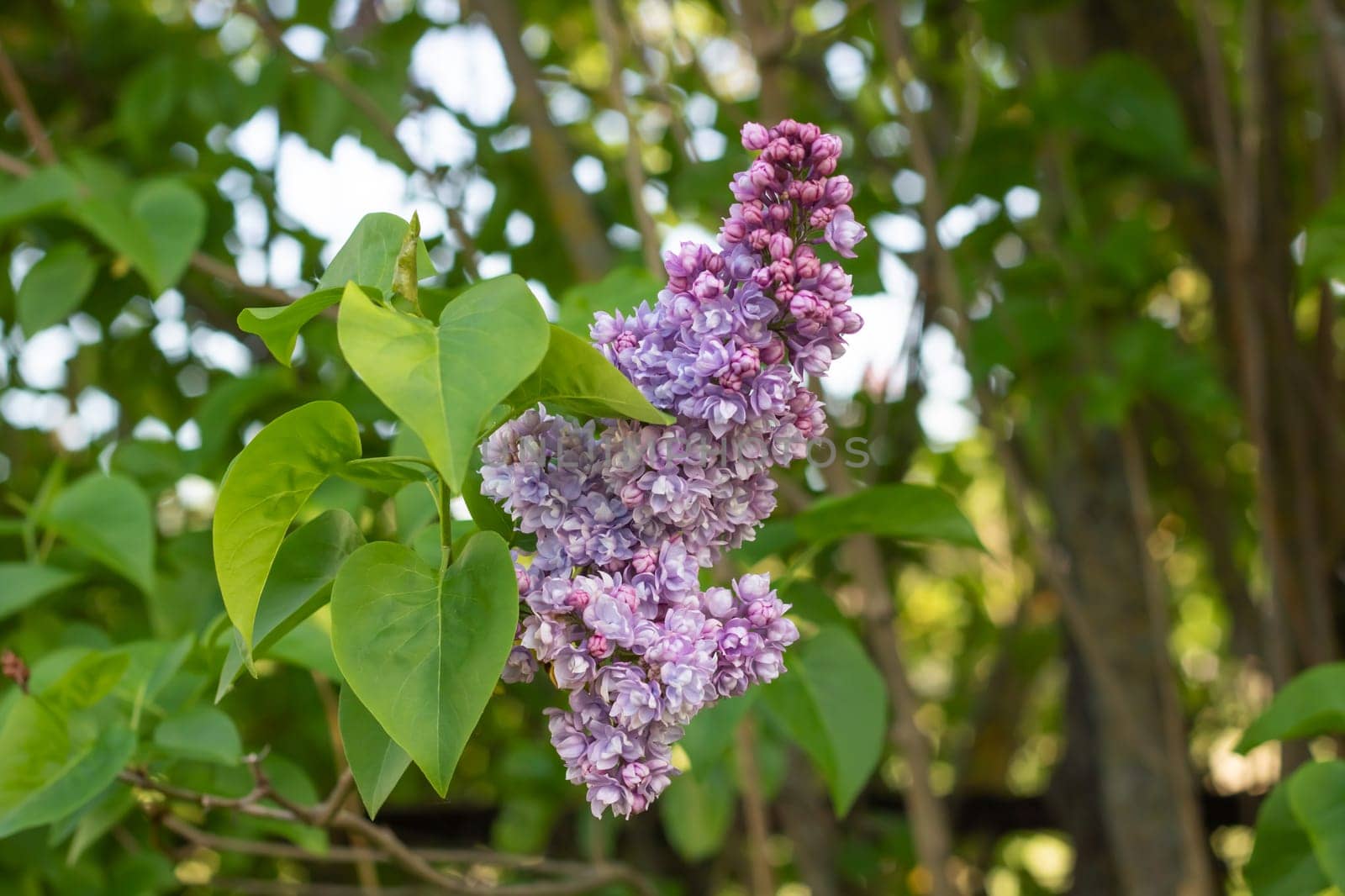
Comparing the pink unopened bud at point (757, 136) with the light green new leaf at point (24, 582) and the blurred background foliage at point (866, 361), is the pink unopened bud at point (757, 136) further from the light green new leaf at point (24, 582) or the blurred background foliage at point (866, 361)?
the light green new leaf at point (24, 582)

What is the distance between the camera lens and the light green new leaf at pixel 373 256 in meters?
0.47

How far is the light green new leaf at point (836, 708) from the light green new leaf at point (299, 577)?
0.31 m

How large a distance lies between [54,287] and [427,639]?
2.50ft

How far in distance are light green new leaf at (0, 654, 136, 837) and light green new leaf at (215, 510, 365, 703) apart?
0.77 ft

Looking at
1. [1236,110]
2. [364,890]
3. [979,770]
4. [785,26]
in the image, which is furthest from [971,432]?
[364,890]

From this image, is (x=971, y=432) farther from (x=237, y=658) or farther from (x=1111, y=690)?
Answer: (x=237, y=658)

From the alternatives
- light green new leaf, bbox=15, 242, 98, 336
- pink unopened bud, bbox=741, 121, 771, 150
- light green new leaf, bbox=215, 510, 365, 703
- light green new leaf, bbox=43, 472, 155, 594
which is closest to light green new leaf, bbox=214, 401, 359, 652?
light green new leaf, bbox=215, 510, 365, 703

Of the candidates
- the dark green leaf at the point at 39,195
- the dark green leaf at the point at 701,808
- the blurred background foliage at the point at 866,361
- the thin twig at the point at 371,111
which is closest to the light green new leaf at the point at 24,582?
the blurred background foliage at the point at 866,361

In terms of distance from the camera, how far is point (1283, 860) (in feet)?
2.39

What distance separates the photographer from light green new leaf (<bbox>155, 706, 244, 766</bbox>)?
68 cm

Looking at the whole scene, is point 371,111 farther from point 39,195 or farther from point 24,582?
point 24,582

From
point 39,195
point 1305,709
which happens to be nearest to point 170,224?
point 39,195

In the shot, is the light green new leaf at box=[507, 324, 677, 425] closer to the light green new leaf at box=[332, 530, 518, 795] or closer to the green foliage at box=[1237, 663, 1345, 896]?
the light green new leaf at box=[332, 530, 518, 795]

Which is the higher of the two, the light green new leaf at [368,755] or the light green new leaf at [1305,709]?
the light green new leaf at [368,755]
